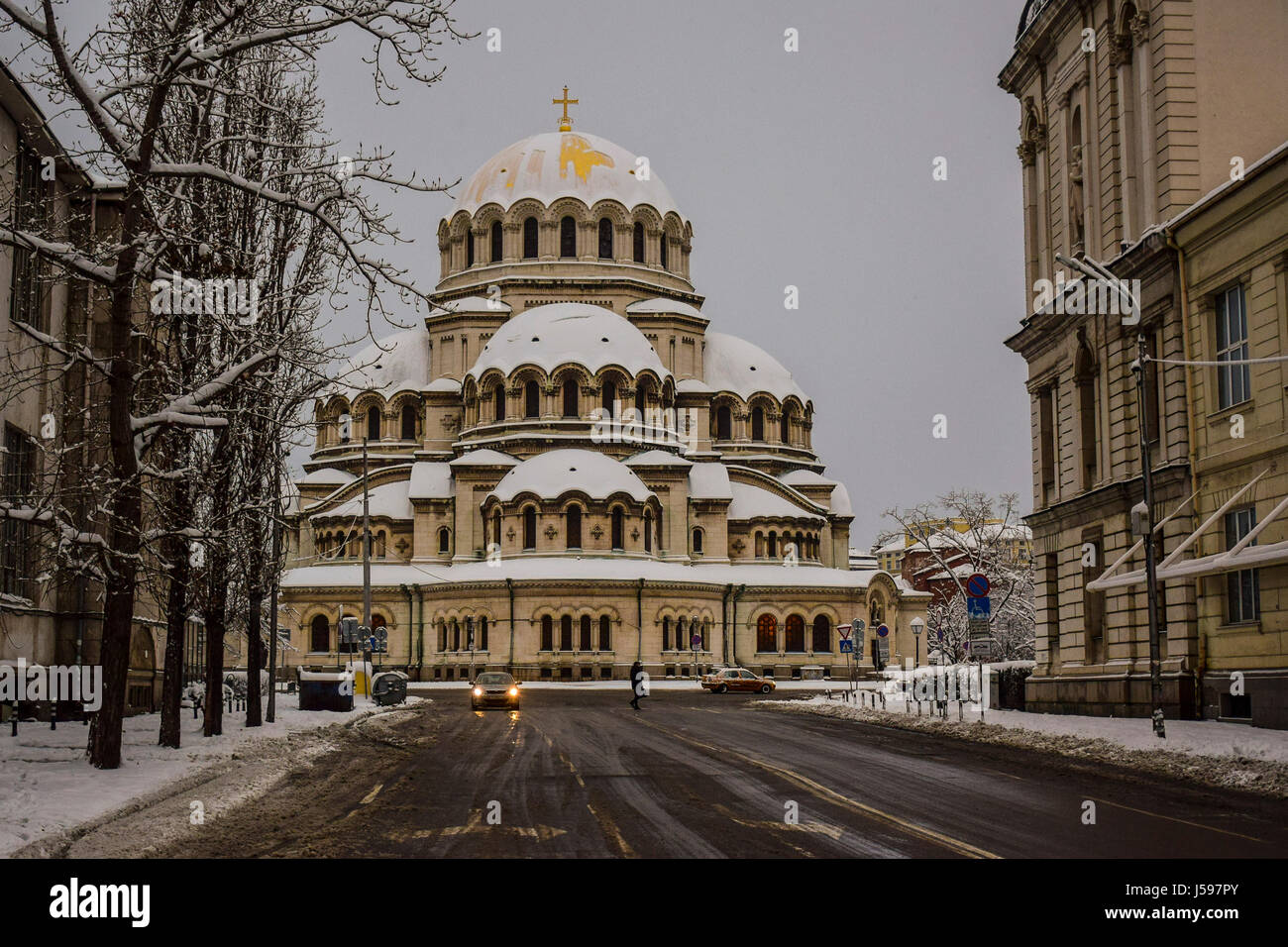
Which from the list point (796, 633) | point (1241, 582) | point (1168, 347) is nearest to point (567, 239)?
point (796, 633)

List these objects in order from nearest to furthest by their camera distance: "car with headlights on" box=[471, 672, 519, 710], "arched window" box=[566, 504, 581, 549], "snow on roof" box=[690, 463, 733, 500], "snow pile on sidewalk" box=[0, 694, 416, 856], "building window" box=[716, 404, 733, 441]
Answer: "snow pile on sidewalk" box=[0, 694, 416, 856] → "car with headlights on" box=[471, 672, 519, 710] → "arched window" box=[566, 504, 581, 549] → "snow on roof" box=[690, 463, 733, 500] → "building window" box=[716, 404, 733, 441]

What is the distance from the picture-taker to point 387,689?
47156mm

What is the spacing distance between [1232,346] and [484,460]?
54.8 m

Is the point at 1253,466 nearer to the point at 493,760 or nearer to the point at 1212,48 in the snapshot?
the point at 1212,48

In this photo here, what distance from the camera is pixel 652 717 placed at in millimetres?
37688

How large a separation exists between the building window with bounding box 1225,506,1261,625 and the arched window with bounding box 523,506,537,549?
50085mm

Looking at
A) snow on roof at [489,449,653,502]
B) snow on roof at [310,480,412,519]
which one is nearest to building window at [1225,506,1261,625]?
snow on roof at [489,449,653,502]

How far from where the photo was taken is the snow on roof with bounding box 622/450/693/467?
80.6 metres

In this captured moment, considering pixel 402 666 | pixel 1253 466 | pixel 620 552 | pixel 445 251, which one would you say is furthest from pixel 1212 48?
pixel 445 251

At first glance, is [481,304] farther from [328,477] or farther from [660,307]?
[328,477]

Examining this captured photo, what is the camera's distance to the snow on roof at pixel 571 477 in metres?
74.9

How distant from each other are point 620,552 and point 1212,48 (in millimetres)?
48683

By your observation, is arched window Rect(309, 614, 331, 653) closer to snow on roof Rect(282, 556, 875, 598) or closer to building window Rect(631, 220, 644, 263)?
snow on roof Rect(282, 556, 875, 598)
